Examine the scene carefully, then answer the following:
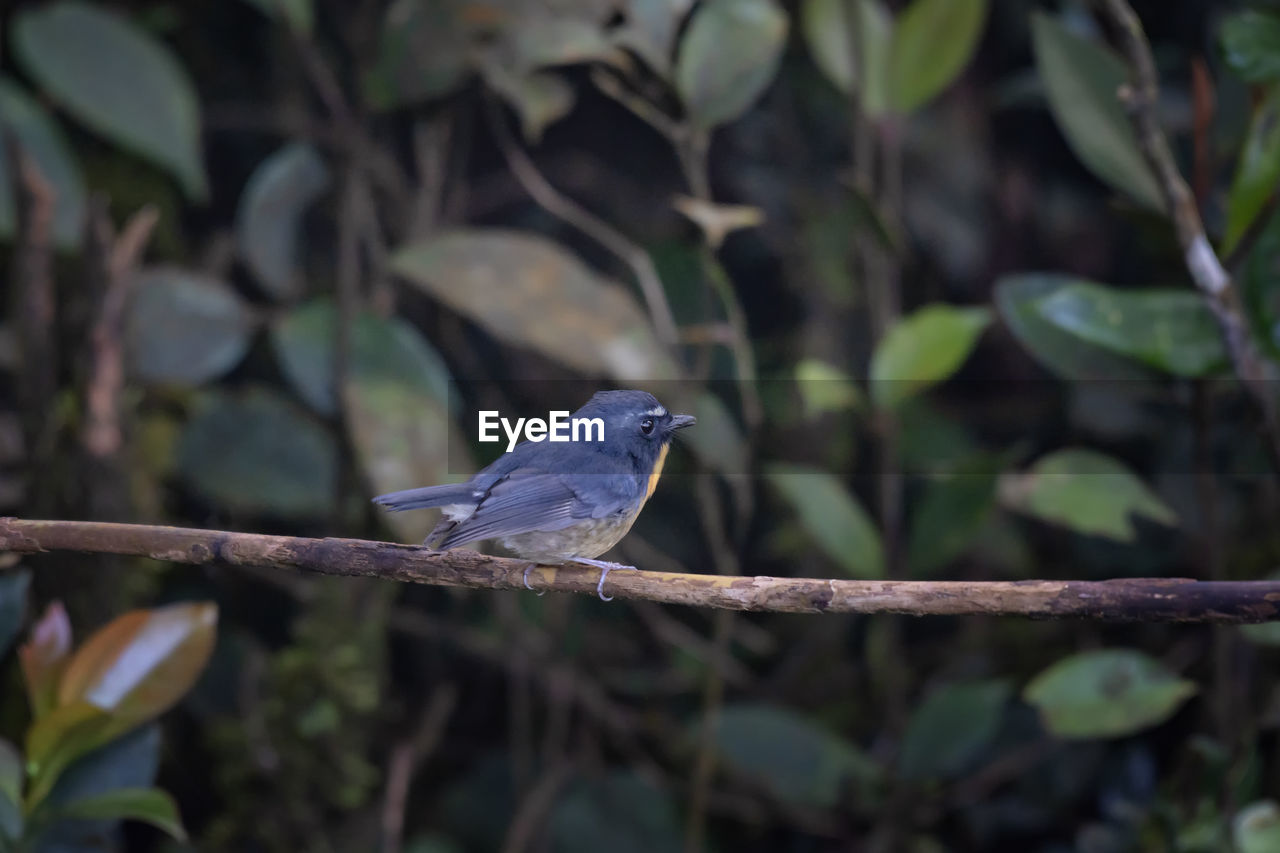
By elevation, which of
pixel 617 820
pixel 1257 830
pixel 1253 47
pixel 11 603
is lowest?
pixel 617 820

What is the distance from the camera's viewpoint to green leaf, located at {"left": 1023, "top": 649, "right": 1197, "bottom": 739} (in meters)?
1.41

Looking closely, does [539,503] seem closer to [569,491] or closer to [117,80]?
[569,491]

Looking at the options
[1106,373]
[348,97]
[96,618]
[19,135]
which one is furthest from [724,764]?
[19,135]

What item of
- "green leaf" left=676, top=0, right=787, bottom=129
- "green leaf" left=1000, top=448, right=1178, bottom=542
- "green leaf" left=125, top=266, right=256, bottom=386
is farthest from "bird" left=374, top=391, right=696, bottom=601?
"green leaf" left=125, top=266, right=256, bottom=386

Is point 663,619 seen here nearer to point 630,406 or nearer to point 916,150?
point 630,406

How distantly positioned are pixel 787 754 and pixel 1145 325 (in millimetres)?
872

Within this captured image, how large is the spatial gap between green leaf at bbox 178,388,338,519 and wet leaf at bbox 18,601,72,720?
25.0 inches

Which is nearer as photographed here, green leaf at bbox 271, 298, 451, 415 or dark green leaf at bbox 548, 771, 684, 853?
→ green leaf at bbox 271, 298, 451, 415

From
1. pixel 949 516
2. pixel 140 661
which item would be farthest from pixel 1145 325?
pixel 140 661

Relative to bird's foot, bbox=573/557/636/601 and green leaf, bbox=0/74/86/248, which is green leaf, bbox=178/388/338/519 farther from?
bird's foot, bbox=573/557/636/601

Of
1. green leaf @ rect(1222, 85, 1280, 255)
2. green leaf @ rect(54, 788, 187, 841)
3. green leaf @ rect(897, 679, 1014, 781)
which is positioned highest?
green leaf @ rect(1222, 85, 1280, 255)

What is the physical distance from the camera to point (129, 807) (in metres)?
1.13

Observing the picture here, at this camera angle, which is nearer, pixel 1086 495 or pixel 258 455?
pixel 1086 495

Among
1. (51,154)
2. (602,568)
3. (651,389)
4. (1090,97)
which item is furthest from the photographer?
(51,154)
